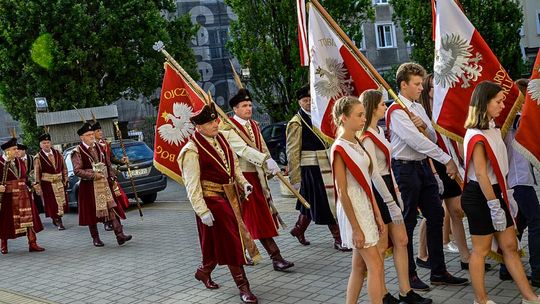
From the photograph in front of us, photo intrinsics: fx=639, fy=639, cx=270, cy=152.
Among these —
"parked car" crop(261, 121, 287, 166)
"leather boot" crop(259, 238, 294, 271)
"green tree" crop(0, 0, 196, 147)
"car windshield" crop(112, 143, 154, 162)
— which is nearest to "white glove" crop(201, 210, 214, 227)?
"leather boot" crop(259, 238, 294, 271)

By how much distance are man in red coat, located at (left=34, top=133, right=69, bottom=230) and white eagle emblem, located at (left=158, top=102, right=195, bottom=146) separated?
5.78 m

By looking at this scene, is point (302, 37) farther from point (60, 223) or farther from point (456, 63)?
point (60, 223)

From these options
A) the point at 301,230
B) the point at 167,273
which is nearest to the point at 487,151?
the point at 301,230

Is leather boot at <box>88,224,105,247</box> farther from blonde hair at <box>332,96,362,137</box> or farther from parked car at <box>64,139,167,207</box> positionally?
blonde hair at <box>332,96,362,137</box>

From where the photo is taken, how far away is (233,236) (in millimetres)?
6062

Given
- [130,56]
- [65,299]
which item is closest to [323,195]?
[65,299]

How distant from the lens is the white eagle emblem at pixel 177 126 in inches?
301

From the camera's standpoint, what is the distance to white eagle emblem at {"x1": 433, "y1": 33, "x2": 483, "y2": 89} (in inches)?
223

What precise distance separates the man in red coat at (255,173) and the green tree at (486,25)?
1677 centimetres

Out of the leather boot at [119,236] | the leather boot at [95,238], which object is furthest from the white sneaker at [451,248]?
the leather boot at [95,238]

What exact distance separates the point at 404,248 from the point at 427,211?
2.16 ft

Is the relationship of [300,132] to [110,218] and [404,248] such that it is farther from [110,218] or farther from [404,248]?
[110,218]

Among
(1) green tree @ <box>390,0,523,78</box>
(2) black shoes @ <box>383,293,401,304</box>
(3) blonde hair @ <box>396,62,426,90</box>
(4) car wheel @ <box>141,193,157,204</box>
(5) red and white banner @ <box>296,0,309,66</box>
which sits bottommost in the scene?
(4) car wheel @ <box>141,193,157,204</box>

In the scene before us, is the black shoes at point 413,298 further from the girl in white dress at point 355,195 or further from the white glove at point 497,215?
the white glove at point 497,215
